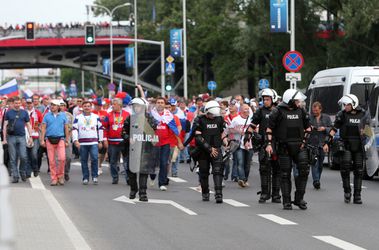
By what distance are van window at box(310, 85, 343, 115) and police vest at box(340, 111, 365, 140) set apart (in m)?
9.03

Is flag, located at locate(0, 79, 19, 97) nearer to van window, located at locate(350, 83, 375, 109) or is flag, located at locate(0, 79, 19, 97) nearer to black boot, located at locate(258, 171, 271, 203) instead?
van window, located at locate(350, 83, 375, 109)

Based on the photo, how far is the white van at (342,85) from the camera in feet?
75.5

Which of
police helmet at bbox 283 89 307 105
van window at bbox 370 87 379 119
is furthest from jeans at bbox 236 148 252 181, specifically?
police helmet at bbox 283 89 307 105

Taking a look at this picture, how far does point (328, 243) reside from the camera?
922 centimetres

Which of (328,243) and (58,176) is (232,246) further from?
(58,176)

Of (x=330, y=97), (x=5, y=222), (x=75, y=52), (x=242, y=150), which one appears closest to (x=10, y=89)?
(x=330, y=97)

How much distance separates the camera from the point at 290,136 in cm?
1314

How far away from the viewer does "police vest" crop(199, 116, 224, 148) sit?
14375mm

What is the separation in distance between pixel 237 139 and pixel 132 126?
3756mm

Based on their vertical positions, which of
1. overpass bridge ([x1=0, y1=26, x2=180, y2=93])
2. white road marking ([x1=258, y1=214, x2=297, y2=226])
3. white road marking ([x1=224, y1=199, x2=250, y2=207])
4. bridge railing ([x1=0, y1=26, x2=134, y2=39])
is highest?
bridge railing ([x1=0, y1=26, x2=134, y2=39])

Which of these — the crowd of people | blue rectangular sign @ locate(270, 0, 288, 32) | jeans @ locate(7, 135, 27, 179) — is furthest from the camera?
blue rectangular sign @ locate(270, 0, 288, 32)

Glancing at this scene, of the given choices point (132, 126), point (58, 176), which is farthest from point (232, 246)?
point (58, 176)

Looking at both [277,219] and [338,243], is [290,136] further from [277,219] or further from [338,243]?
[338,243]

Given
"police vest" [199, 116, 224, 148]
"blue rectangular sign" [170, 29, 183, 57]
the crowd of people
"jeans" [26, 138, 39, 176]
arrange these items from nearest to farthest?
the crowd of people, "police vest" [199, 116, 224, 148], "jeans" [26, 138, 39, 176], "blue rectangular sign" [170, 29, 183, 57]
